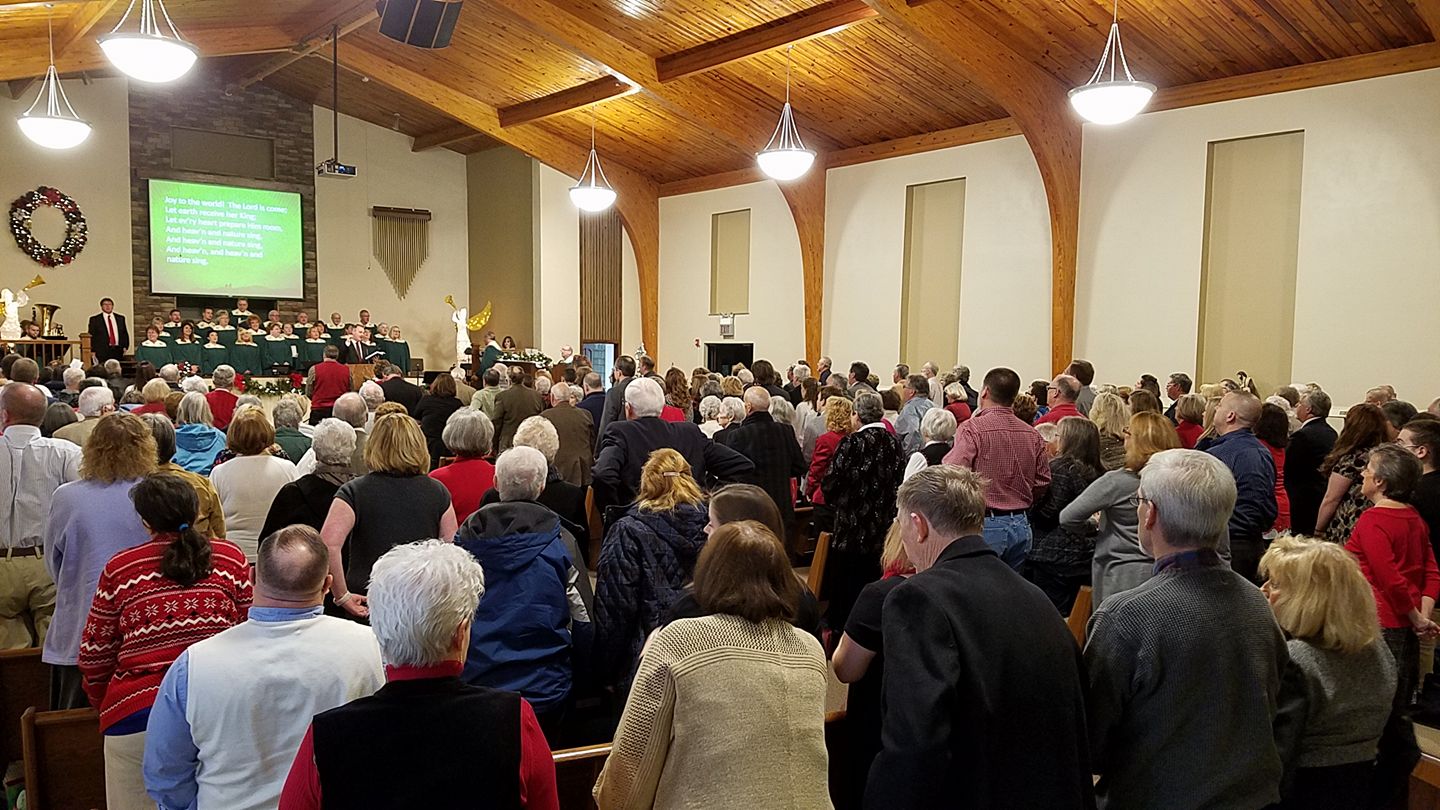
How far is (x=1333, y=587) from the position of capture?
2002 mm

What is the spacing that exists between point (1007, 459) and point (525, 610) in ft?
7.66

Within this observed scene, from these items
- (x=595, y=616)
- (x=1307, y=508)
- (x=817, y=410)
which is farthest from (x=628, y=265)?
(x=595, y=616)

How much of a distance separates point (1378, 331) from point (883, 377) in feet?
18.3

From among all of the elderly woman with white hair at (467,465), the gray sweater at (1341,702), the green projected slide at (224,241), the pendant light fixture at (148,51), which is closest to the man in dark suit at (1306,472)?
the gray sweater at (1341,702)

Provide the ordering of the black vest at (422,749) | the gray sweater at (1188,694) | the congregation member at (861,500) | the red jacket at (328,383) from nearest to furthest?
the black vest at (422,749), the gray sweater at (1188,694), the congregation member at (861,500), the red jacket at (328,383)

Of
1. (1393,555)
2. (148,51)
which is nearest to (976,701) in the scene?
(1393,555)

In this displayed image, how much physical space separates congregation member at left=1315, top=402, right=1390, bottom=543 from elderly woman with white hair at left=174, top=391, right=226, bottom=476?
500cm

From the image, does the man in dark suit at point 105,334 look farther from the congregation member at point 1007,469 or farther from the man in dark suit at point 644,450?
the congregation member at point 1007,469

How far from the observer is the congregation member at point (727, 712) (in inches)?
66.9

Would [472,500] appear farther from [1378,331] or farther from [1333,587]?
[1378,331]

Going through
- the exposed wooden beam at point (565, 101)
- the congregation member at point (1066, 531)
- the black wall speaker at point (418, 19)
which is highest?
the exposed wooden beam at point (565, 101)

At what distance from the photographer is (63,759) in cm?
235

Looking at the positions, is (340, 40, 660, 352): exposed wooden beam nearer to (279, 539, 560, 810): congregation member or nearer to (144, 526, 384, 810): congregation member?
(144, 526, 384, 810): congregation member

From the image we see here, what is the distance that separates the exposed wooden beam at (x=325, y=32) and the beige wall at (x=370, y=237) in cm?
244
